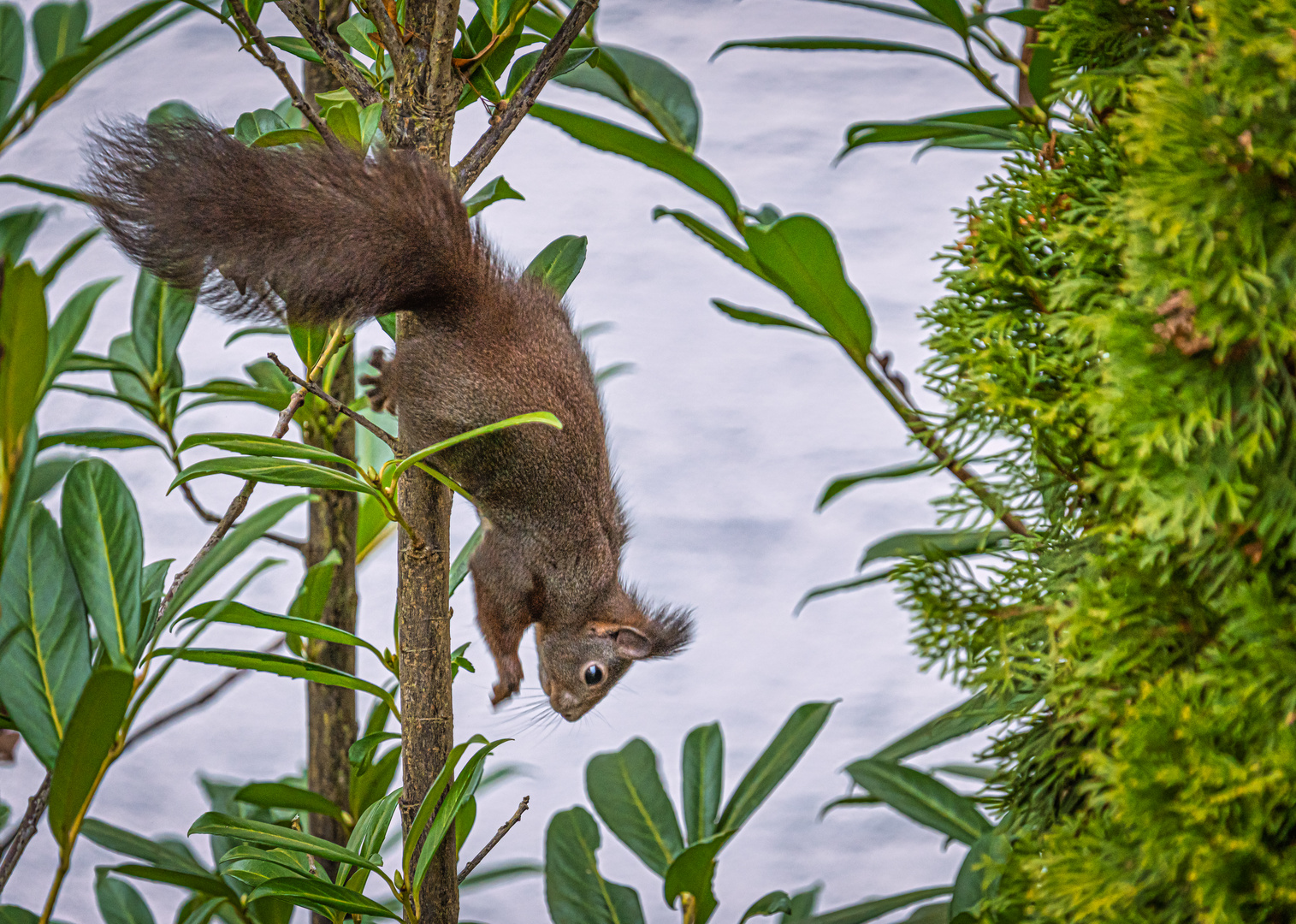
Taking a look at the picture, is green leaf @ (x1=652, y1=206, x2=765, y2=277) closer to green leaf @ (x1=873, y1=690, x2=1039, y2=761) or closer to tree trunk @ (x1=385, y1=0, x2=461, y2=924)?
tree trunk @ (x1=385, y1=0, x2=461, y2=924)

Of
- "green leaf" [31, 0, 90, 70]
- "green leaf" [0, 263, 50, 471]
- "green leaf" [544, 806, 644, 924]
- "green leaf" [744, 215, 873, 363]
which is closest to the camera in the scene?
"green leaf" [0, 263, 50, 471]

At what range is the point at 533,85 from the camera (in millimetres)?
616

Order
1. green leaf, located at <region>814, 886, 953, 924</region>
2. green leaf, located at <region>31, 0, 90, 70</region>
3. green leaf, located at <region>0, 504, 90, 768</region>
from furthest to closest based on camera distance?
1. green leaf, located at <region>31, 0, 90, 70</region>
2. green leaf, located at <region>814, 886, 953, 924</region>
3. green leaf, located at <region>0, 504, 90, 768</region>

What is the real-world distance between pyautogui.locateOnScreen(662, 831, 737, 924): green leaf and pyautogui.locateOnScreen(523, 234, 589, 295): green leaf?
16.8 inches

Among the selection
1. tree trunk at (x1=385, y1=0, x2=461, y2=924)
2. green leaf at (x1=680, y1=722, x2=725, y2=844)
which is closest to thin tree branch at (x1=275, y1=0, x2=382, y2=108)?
tree trunk at (x1=385, y1=0, x2=461, y2=924)

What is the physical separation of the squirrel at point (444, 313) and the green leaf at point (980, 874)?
378 mm

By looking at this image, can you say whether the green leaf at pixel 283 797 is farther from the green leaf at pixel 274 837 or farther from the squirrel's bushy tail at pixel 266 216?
the squirrel's bushy tail at pixel 266 216

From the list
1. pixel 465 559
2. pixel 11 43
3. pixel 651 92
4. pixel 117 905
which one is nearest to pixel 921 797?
pixel 465 559

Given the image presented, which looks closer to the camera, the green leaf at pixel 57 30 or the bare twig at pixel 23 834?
the bare twig at pixel 23 834

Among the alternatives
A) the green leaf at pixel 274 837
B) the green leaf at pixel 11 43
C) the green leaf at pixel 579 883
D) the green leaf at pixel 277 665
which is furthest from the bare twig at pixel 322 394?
the green leaf at pixel 11 43

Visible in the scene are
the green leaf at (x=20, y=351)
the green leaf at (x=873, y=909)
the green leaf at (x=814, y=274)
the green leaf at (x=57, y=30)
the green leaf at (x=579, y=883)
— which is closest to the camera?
the green leaf at (x=20, y=351)

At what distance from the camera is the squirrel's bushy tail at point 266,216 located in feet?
1.96

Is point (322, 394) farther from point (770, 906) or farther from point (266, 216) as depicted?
point (770, 906)

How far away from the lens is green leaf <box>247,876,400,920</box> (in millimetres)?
608
